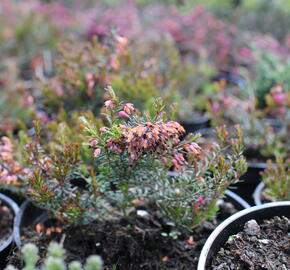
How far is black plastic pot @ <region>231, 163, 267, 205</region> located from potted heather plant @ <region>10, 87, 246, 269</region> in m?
0.76

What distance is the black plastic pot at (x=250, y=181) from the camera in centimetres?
286

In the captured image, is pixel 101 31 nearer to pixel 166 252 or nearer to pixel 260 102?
pixel 260 102

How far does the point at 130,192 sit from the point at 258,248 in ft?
2.30

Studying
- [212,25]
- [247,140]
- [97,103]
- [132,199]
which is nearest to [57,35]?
[212,25]

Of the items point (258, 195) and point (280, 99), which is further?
point (280, 99)

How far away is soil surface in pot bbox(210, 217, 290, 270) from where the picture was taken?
5.19ft

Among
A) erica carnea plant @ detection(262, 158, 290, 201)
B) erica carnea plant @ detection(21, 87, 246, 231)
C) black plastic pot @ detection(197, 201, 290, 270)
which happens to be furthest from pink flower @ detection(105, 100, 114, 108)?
erica carnea plant @ detection(262, 158, 290, 201)

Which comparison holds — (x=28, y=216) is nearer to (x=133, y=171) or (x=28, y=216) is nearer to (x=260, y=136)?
(x=133, y=171)

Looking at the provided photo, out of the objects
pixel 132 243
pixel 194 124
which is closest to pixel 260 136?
pixel 194 124

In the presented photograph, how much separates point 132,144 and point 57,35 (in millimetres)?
5032

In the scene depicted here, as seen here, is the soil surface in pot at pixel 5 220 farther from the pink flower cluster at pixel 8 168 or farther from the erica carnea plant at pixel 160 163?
the erica carnea plant at pixel 160 163

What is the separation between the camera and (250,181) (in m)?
2.91

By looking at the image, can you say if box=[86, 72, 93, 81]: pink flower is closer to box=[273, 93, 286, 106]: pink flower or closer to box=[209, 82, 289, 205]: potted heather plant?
box=[209, 82, 289, 205]: potted heather plant

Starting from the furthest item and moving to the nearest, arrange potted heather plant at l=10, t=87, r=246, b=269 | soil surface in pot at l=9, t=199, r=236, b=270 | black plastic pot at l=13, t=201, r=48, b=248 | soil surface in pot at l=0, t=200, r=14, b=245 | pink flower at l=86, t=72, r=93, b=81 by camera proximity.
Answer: pink flower at l=86, t=72, r=93, b=81, soil surface in pot at l=0, t=200, r=14, b=245, black plastic pot at l=13, t=201, r=48, b=248, soil surface in pot at l=9, t=199, r=236, b=270, potted heather plant at l=10, t=87, r=246, b=269
